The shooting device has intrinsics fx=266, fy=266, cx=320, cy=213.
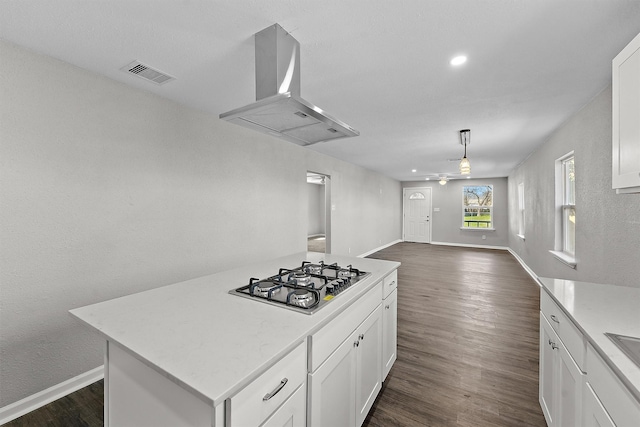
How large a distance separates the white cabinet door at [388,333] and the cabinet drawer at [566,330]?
97 cm

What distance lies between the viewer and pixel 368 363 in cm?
173

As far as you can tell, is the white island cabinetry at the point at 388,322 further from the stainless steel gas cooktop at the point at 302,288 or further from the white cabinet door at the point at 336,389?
the white cabinet door at the point at 336,389

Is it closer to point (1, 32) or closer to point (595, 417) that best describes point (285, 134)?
point (1, 32)

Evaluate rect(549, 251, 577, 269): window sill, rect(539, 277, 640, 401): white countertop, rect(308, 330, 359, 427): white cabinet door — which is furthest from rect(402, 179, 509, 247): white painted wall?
rect(308, 330, 359, 427): white cabinet door

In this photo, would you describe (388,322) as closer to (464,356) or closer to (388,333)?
(388,333)

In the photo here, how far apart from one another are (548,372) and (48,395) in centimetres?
335

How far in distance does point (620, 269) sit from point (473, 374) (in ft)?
4.61

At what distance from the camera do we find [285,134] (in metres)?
1.79

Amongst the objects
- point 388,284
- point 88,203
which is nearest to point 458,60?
point 388,284

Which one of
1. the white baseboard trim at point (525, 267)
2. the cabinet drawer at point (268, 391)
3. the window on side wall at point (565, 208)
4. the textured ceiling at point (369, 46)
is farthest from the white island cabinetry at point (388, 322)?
the white baseboard trim at point (525, 267)

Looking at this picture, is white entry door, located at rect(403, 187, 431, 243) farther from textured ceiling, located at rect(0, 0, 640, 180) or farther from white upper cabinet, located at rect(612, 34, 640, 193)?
white upper cabinet, located at rect(612, 34, 640, 193)

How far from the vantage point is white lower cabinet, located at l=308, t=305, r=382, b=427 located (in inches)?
47.0

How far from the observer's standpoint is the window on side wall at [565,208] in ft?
11.2

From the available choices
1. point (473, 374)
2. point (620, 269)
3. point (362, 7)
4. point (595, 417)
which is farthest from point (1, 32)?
point (620, 269)
